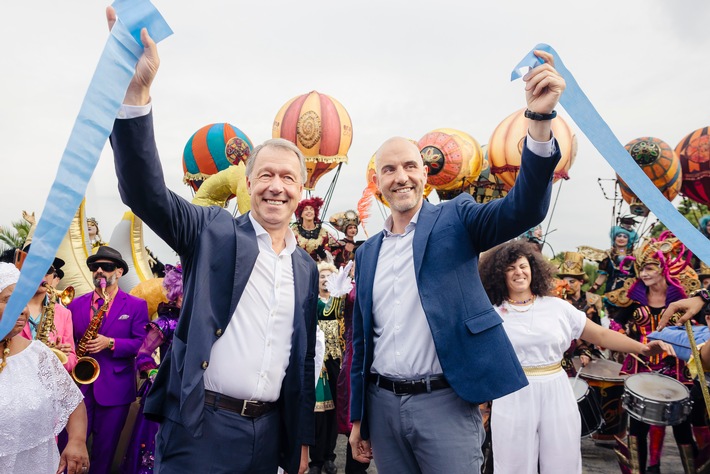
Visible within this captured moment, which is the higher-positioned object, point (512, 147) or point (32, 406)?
point (512, 147)

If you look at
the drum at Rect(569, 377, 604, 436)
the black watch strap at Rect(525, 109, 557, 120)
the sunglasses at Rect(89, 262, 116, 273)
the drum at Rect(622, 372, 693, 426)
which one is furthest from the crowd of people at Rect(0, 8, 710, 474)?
the drum at Rect(569, 377, 604, 436)

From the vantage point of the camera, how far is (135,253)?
8.77m

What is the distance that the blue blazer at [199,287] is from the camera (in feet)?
5.86

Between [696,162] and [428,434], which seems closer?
[428,434]

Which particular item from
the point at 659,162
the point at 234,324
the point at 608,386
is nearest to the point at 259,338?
the point at 234,324

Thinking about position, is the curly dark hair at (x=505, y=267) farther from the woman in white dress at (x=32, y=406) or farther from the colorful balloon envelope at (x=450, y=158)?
the colorful balloon envelope at (x=450, y=158)

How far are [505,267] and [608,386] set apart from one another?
300cm

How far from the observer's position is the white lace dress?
2.71m

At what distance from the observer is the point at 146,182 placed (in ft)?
5.94

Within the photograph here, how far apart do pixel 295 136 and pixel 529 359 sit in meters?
10.3

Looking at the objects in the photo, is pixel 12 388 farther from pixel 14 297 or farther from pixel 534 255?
pixel 534 255

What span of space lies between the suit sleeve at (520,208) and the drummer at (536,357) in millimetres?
1694

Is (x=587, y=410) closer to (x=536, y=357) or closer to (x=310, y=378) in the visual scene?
(x=536, y=357)

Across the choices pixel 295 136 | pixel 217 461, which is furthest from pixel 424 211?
pixel 295 136
